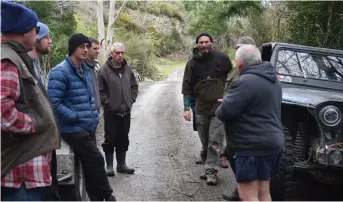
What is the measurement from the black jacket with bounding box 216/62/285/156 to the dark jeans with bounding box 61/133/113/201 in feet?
4.33

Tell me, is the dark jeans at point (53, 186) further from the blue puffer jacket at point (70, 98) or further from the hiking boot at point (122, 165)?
the hiking boot at point (122, 165)

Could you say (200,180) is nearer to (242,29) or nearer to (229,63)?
(229,63)

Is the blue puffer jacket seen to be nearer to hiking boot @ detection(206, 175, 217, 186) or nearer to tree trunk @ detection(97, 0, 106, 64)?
hiking boot @ detection(206, 175, 217, 186)

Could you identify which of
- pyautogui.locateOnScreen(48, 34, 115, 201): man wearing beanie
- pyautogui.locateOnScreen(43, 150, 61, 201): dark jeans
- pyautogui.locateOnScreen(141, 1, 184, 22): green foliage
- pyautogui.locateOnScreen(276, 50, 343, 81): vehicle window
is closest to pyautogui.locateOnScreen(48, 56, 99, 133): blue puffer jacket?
pyautogui.locateOnScreen(48, 34, 115, 201): man wearing beanie

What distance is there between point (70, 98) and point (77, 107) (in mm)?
107

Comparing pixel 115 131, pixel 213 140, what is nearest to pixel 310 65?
pixel 213 140

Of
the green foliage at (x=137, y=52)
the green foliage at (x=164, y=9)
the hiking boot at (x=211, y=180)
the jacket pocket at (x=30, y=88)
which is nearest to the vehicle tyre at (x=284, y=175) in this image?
the hiking boot at (x=211, y=180)

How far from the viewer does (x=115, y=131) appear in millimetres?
5848

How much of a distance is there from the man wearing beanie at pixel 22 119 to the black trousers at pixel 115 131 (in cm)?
302

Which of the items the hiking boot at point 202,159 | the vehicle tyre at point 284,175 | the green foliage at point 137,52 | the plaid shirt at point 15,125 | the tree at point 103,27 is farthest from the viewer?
the green foliage at point 137,52

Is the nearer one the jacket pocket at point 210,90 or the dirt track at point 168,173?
the dirt track at point 168,173

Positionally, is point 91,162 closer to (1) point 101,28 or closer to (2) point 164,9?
(1) point 101,28

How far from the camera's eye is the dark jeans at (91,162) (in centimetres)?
404

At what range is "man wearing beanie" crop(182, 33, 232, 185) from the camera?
18.6 feet
